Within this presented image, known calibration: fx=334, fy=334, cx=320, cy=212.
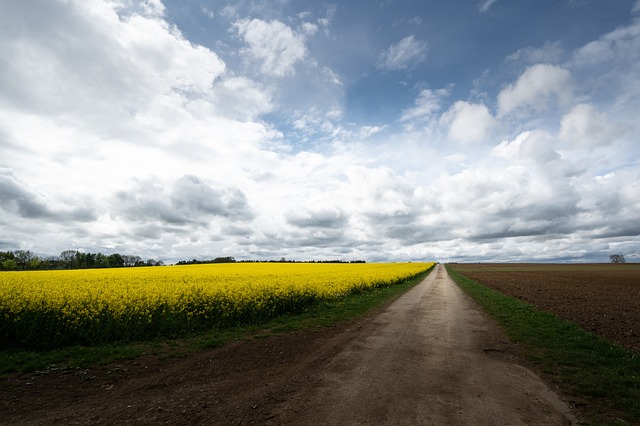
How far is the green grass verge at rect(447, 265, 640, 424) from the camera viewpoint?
18.9ft

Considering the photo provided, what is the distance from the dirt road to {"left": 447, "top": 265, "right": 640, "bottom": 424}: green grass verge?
1.87 feet

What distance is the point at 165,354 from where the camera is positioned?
31.3 feet

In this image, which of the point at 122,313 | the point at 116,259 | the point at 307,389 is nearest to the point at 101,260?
the point at 116,259

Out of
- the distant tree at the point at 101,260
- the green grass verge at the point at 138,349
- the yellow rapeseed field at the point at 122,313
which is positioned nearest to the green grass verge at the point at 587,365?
the green grass verge at the point at 138,349

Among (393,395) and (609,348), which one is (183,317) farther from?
(609,348)

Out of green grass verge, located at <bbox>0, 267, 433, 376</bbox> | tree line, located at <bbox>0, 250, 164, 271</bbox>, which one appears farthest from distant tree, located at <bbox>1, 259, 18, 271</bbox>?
green grass verge, located at <bbox>0, 267, 433, 376</bbox>

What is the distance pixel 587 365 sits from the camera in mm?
8016

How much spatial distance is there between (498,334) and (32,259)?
114835 millimetres

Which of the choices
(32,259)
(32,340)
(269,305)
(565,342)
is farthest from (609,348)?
(32,259)

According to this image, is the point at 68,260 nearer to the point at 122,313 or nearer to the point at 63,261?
the point at 63,261

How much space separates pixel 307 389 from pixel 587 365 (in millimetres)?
6812

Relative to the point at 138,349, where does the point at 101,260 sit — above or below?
above

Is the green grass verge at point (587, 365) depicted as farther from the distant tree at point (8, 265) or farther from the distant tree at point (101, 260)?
the distant tree at point (101, 260)

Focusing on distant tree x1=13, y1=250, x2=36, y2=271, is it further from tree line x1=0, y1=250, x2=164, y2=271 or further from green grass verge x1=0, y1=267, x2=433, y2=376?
green grass verge x1=0, y1=267, x2=433, y2=376
